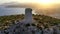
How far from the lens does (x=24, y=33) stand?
3.83 metres

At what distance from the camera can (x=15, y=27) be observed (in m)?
3.83

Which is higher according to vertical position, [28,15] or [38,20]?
[28,15]

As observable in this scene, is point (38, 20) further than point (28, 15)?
Yes

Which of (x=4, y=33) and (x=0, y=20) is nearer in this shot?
(x=4, y=33)

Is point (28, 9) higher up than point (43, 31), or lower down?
higher up

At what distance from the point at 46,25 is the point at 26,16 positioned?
0.41 metres

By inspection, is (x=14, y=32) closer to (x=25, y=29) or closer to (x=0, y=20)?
(x=25, y=29)

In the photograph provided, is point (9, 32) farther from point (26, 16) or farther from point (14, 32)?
point (26, 16)

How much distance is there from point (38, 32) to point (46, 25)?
0.75ft

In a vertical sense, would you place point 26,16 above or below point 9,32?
above

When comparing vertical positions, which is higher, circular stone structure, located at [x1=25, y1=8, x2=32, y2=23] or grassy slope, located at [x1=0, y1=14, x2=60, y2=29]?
circular stone structure, located at [x1=25, y1=8, x2=32, y2=23]

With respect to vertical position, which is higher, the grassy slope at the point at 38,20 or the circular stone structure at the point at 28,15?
the circular stone structure at the point at 28,15

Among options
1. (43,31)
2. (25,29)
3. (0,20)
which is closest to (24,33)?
(25,29)

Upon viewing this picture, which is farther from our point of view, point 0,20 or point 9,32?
point 0,20
